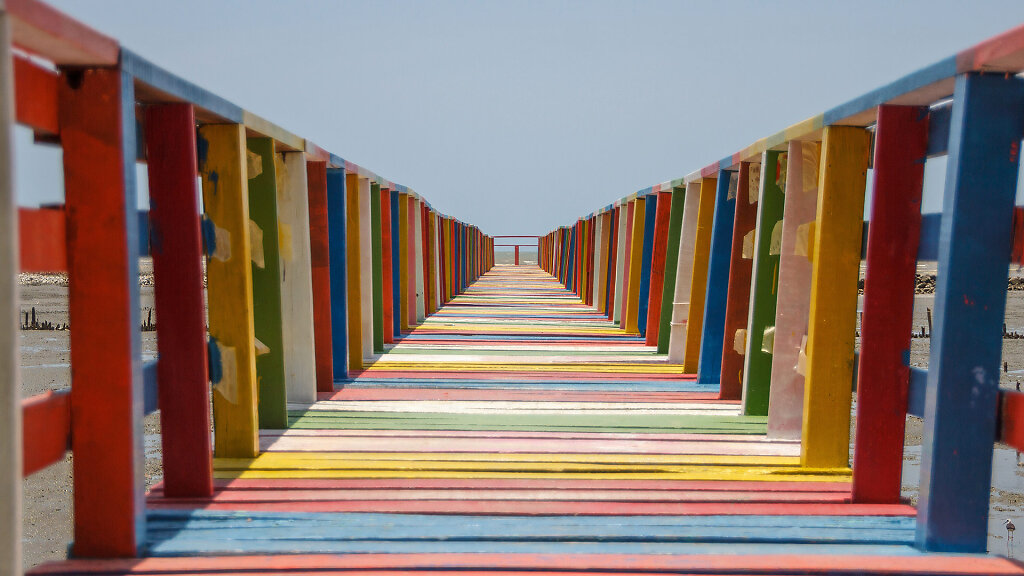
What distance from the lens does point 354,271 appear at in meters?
5.34

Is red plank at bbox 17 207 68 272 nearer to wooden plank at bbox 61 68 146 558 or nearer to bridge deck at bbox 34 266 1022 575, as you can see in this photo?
wooden plank at bbox 61 68 146 558

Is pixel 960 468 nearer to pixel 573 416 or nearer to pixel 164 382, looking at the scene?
pixel 573 416

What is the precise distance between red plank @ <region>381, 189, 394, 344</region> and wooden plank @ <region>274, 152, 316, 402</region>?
7.16ft

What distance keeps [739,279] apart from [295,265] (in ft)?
7.55

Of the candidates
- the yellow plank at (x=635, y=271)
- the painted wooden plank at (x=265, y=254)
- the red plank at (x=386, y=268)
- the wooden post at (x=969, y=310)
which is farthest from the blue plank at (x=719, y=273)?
the red plank at (x=386, y=268)

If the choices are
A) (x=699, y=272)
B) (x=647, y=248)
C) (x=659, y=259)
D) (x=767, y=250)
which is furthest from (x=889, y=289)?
(x=647, y=248)

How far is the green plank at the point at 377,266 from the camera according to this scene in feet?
19.9

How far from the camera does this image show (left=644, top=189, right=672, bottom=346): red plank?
6281 mm

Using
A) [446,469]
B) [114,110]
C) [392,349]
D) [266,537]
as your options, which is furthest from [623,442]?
[392,349]

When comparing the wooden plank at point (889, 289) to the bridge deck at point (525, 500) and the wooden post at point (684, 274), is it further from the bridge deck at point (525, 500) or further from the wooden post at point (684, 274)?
the wooden post at point (684, 274)

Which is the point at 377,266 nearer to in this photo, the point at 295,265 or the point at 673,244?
the point at 295,265

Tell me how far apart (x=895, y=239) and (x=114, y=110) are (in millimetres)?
2299

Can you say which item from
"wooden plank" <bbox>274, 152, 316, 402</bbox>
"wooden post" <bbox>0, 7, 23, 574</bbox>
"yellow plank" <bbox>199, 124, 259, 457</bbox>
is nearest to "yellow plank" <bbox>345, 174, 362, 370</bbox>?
"wooden plank" <bbox>274, 152, 316, 402</bbox>

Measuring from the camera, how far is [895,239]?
2.57 m
